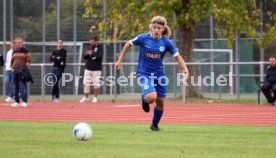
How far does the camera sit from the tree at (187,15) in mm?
27766

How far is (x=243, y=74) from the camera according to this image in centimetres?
3334

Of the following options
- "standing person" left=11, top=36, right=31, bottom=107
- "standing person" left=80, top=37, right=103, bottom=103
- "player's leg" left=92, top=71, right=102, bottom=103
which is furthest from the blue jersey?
"player's leg" left=92, top=71, right=102, bottom=103

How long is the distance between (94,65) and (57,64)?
1.44m

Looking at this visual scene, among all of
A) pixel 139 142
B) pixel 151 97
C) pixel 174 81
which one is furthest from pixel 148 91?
pixel 174 81

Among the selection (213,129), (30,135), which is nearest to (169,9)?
(213,129)

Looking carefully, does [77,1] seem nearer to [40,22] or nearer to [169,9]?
[40,22]

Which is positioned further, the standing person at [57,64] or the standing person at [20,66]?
the standing person at [57,64]

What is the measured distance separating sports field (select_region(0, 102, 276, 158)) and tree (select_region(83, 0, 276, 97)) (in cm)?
844

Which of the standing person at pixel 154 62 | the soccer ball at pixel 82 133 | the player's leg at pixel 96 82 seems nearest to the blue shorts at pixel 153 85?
the standing person at pixel 154 62

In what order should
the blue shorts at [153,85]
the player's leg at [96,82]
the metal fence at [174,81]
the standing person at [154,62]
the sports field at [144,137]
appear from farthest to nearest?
1. the metal fence at [174,81]
2. the player's leg at [96,82]
3. the standing person at [154,62]
4. the blue shorts at [153,85]
5. the sports field at [144,137]

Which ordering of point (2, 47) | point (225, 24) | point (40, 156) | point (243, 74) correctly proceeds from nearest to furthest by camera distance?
1. point (40, 156)
2. point (225, 24)
3. point (243, 74)
4. point (2, 47)

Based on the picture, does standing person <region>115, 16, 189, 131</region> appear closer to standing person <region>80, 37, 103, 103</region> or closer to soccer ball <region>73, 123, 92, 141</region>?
soccer ball <region>73, 123, 92, 141</region>

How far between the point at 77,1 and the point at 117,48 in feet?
9.26

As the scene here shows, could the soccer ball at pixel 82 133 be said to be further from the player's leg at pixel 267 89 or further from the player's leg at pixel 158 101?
the player's leg at pixel 267 89
